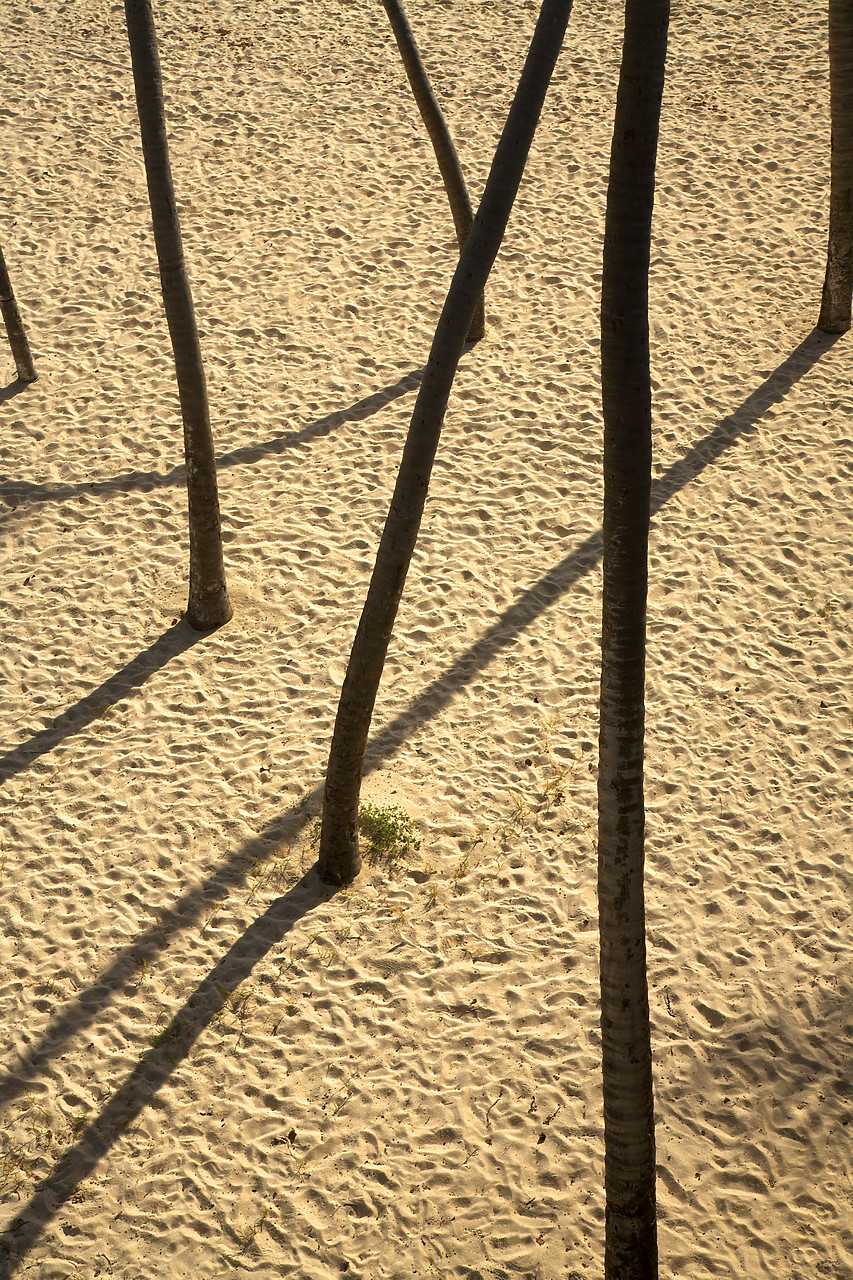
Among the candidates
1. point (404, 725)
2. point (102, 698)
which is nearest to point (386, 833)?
point (404, 725)

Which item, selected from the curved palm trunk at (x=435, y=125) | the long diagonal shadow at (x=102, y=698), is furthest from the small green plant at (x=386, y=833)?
the curved palm trunk at (x=435, y=125)

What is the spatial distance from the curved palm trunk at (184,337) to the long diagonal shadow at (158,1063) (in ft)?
8.09

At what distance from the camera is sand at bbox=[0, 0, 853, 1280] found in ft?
17.7

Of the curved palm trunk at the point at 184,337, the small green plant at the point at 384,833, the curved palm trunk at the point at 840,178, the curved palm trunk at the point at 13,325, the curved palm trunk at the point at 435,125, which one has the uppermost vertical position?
the curved palm trunk at the point at 840,178

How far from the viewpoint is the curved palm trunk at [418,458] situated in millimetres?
4887

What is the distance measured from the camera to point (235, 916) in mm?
6441

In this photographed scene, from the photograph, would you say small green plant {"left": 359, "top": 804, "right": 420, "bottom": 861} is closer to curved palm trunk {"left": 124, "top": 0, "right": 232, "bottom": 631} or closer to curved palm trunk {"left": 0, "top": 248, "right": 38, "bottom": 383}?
curved palm trunk {"left": 124, "top": 0, "right": 232, "bottom": 631}

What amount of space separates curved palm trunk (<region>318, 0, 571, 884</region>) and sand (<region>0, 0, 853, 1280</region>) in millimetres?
645

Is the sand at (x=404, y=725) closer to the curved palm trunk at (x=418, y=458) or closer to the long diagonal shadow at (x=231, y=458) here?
the long diagonal shadow at (x=231, y=458)

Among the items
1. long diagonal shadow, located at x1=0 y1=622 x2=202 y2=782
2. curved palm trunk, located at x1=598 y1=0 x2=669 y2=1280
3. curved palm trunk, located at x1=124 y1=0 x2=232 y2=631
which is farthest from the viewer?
long diagonal shadow, located at x1=0 y1=622 x2=202 y2=782

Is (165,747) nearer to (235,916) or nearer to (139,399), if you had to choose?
(235,916)

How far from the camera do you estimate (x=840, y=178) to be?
10.3m

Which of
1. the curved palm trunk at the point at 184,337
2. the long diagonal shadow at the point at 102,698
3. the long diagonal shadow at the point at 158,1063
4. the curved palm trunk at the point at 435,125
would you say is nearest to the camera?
the long diagonal shadow at the point at 158,1063

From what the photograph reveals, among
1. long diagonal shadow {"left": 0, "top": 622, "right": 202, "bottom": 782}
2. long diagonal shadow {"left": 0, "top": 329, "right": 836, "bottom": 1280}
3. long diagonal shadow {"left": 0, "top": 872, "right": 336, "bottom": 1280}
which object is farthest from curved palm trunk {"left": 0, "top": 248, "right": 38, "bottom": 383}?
long diagonal shadow {"left": 0, "top": 872, "right": 336, "bottom": 1280}
